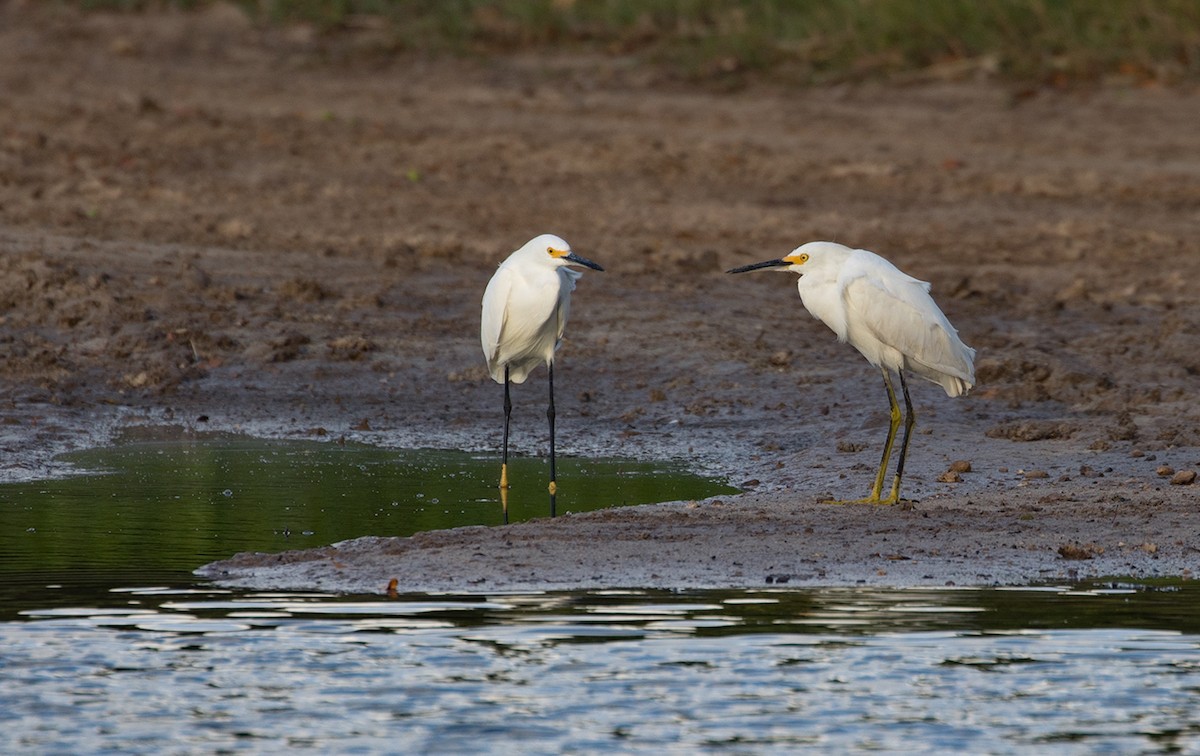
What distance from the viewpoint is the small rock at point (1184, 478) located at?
26.5ft

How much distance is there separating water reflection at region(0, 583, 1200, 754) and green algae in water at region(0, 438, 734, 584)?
94 centimetres

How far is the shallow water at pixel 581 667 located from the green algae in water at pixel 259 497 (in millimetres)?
185

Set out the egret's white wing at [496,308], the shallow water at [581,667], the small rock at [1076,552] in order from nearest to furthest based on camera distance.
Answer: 1. the shallow water at [581,667]
2. the small rock at [1076,552]
3. the egret's white wing at [496,308]

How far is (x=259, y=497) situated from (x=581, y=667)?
11.1ft

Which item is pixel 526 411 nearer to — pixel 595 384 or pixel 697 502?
pixel 595 384

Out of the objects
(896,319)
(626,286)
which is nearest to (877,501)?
(896,319)

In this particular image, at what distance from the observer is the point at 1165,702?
203 inches

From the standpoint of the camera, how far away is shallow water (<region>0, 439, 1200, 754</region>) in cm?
488

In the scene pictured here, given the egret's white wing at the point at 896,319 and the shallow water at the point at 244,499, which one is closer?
the shallow water at the point at 244,499

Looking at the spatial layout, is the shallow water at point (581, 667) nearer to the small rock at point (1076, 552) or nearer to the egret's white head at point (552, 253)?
the small rock at point (1076, 552)

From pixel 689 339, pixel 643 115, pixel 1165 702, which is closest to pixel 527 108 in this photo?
pixel 643 115

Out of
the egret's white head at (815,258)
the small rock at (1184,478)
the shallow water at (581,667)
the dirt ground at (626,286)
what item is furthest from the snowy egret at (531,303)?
the small rock at (1184,478)

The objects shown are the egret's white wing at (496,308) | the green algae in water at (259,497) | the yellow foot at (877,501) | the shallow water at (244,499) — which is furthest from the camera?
the egret's white wing at (496,308)

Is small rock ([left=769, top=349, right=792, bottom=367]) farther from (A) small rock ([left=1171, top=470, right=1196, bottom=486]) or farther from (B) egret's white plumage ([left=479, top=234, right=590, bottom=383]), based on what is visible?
(A) small rock ([left=1171, top=470, right=1196, bottom=486])
